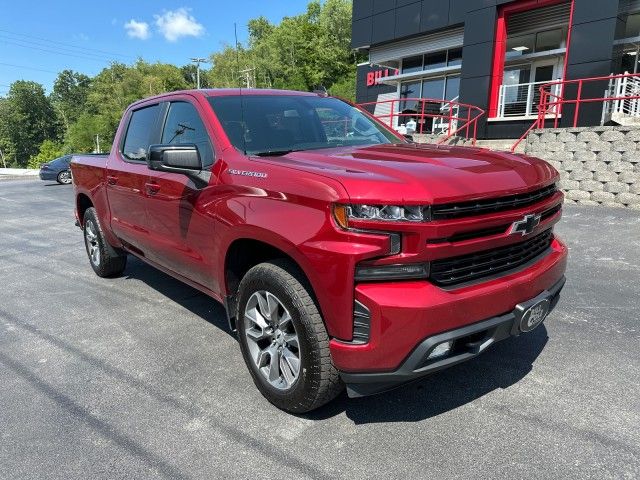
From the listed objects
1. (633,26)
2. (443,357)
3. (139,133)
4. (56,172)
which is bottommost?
(56,172)

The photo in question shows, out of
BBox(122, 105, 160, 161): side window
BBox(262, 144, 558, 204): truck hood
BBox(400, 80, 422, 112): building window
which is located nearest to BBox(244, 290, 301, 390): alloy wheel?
BBox(262, 144, 558, 204): truck hood

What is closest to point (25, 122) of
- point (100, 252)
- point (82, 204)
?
point (82, 204)

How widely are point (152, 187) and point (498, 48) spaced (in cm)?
1554

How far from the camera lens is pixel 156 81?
7450 centimetres

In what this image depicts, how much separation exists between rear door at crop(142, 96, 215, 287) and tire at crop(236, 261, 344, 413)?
1.85 feet

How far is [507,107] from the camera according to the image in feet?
54.7

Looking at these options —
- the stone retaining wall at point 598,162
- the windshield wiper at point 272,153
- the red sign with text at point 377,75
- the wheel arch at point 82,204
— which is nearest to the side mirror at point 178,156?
the windshield wiper at point 272,153

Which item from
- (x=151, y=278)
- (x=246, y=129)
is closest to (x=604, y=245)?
(x=246, y=129)

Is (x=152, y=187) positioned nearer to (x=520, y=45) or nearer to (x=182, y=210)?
(x=182, y=210)

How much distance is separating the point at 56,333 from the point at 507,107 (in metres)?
16.4

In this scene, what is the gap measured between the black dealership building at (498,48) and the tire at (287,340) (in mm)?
13645

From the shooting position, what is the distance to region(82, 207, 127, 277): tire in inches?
213

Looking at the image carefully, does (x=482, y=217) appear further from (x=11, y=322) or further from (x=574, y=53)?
(x=574, y=53)

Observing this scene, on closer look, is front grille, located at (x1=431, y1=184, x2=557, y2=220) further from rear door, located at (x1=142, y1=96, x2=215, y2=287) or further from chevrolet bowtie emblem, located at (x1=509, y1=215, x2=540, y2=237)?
rear door, located at (x1=142, y1=96, x2=215, y2=287)
